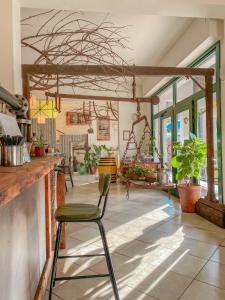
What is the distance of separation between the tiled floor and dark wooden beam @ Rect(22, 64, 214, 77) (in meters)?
2.04

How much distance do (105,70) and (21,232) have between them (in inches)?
88.0

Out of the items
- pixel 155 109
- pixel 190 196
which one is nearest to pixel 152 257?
pixel 190 196

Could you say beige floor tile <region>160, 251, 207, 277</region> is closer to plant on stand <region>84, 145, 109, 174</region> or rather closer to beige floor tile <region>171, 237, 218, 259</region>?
beige floor tile <region>171, 237, 218, 259</region>

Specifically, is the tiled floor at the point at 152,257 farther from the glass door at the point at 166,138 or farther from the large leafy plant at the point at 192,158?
the glass door at the point at 166,138

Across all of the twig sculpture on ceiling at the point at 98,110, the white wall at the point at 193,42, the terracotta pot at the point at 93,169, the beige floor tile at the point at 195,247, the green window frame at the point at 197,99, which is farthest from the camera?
the terracotta pot at the point at 93,169

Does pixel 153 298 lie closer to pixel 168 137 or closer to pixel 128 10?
pixel 128 10

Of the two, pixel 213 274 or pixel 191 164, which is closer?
pixel 213 274

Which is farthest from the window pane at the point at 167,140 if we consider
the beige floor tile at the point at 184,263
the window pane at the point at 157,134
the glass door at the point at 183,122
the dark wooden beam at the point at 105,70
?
the beige floor tile at the point at 184,263

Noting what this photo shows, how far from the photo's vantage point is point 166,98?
20.7 ft

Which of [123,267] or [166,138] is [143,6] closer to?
[123,267]

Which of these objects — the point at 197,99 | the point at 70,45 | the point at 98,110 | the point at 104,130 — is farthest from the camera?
the point at 104,130

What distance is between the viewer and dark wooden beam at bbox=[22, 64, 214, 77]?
2.72m

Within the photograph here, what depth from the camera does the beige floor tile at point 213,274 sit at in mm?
1936

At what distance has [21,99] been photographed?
179 cm
